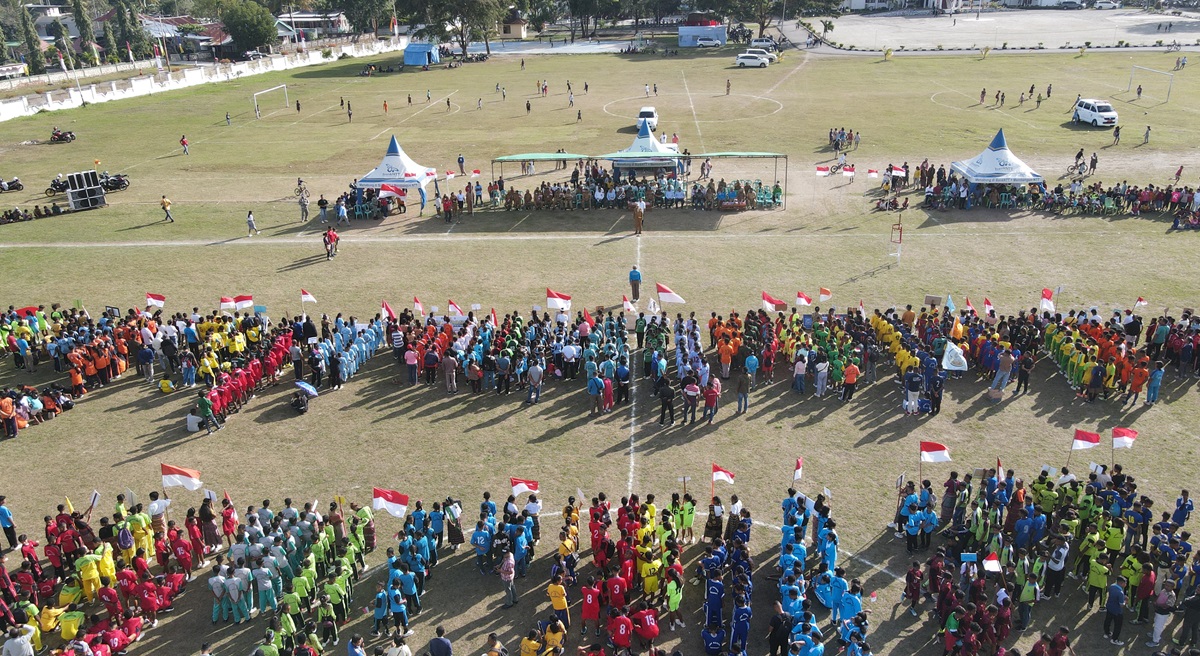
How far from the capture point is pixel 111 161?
159ft

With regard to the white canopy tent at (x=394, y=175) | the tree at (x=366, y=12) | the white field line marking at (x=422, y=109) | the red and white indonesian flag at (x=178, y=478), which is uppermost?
the tree at (x=366, y=12)

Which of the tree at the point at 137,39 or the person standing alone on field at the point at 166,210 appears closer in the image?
the person standing alone on field at the point at 166,210

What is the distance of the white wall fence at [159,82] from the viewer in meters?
64.1

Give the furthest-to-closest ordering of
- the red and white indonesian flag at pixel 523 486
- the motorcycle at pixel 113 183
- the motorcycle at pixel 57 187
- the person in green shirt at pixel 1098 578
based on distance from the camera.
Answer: the motorcycle at pixel 113 183
the motorcycle at pixel 57 187
the red and white indonesian flag at pixel 523 486
the person in green shirt at pixel 1098 578

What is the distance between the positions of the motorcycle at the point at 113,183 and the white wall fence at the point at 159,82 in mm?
29284

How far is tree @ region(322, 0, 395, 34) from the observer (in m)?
→ 120

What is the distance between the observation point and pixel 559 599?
1230 cm

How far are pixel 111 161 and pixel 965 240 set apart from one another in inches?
1926

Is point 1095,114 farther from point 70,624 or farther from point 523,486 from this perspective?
point 70,624

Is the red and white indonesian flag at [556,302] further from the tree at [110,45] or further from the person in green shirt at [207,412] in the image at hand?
the tree at [110,45]

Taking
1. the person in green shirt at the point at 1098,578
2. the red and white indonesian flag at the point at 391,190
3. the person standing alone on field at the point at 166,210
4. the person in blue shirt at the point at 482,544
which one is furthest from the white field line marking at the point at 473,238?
the person in green shirt at the point at 1098,578

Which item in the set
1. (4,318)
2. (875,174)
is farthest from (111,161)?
(875,174)

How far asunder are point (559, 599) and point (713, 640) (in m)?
2.46

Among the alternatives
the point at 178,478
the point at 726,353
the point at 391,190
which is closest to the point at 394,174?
the point at 391,190
